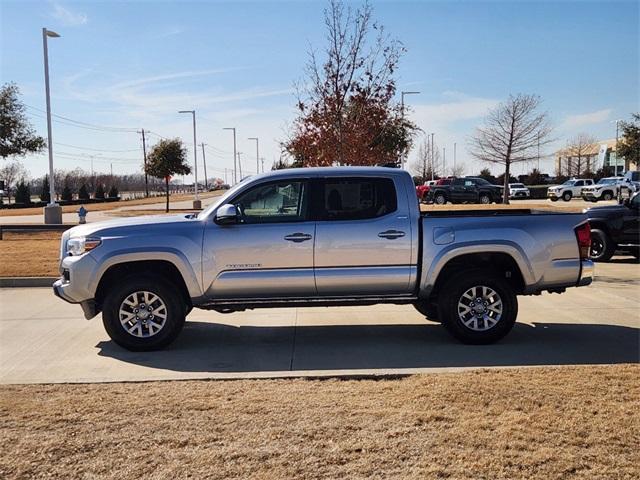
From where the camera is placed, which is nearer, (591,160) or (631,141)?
(631,141)

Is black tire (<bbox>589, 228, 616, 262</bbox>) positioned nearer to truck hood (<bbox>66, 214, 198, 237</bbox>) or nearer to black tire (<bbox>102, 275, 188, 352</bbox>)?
truck hood (<bbox>66, 214, 198, 237</bbox>)

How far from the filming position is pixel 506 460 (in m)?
3.52

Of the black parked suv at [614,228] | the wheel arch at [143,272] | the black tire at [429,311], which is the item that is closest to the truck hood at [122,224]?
the wheel arch at [143,272]

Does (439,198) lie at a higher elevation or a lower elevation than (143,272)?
higher

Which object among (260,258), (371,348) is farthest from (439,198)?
(260,258)

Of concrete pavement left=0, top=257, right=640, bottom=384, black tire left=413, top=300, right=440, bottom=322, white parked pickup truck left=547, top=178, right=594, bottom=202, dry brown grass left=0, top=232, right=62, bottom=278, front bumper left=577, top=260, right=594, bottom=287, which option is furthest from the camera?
white parked pickup truck left=547, top=178, right=594, bottom=202

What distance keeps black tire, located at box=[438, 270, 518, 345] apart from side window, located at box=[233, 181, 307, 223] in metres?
1.80

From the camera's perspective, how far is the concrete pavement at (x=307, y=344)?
595 cm

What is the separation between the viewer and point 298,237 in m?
6.61

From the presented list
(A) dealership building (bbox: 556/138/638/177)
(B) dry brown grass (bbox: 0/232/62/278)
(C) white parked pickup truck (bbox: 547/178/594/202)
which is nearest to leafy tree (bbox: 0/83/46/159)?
(B) dry brown grass (bbox: 0/232/62/278)

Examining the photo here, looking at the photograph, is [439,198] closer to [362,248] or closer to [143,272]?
[362,248]

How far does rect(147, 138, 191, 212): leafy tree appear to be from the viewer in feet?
136

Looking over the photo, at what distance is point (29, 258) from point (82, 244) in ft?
24.9

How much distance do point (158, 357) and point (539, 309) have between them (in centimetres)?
531
